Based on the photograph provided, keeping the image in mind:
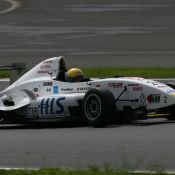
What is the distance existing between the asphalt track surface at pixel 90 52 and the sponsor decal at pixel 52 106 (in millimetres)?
247

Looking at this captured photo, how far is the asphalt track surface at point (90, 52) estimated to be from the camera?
32.4 ft

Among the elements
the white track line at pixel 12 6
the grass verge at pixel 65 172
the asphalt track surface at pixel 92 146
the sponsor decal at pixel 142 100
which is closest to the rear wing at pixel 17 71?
the asphalt track surface at pixel 92 146

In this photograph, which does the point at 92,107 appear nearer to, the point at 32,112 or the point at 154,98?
the point at 154,98

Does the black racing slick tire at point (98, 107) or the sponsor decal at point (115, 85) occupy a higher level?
the sponsor decal at point (115, 85)

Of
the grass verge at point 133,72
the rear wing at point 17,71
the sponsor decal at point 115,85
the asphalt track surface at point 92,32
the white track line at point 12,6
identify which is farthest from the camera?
the white track line at point 12,6

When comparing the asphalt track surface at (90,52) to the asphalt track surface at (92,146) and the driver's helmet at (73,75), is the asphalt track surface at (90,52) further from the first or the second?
the driver's helmet at (73,75)

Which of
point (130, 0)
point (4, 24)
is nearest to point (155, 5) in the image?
point (130, 0)

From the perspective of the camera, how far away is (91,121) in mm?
12836

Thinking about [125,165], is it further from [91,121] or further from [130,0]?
[130,0]

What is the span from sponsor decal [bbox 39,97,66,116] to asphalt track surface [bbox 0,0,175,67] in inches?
307

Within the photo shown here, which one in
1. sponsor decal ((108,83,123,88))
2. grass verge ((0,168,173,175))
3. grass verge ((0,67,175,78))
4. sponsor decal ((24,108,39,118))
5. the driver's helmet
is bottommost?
grass verge ((0,168,173,175))

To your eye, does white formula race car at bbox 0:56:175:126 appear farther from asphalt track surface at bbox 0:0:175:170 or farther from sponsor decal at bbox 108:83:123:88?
asphalt track surface at bbox 0:0:175:170

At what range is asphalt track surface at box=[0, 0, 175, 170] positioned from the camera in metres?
9.89

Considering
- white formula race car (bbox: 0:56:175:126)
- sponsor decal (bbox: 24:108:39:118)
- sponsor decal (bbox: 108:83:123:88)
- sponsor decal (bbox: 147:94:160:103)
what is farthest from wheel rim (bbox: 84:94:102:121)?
sponsor decal (bbox: 24:108:39:118)
